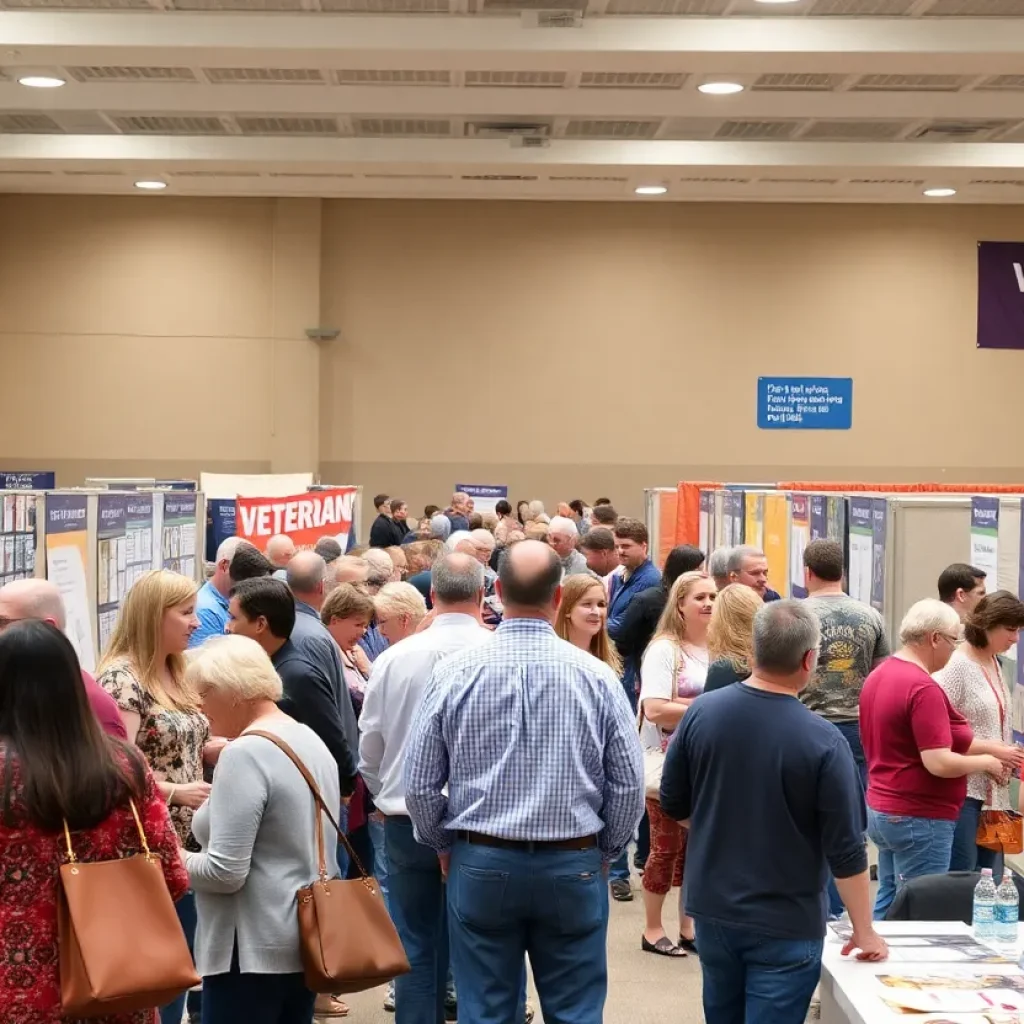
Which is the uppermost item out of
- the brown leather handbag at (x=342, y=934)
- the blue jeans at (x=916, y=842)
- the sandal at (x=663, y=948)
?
the brown leather handbag at (x=342, y=934)

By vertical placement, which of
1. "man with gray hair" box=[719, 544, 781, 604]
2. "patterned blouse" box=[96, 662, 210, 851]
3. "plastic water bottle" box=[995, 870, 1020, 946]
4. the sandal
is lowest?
the sandal

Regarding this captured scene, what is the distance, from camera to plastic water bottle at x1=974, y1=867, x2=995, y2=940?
3.94 m

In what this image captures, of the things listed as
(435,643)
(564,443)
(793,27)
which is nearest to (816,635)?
(435,643)

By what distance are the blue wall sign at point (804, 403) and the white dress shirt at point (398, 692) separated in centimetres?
1819

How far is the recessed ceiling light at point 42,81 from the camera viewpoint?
1517 centimetres

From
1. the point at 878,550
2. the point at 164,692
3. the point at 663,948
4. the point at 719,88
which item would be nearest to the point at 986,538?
the point at 878,550

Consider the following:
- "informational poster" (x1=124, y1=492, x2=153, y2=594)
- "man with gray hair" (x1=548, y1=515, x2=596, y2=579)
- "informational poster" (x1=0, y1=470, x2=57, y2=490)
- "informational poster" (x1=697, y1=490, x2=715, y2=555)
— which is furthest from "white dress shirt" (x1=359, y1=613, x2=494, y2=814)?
"informational poster" (x1=0, y1=470, x2=57, y2=490)

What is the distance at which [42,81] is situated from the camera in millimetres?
15289

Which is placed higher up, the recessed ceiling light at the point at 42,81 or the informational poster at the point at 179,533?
the recessed ceiling light at the point at 42,81

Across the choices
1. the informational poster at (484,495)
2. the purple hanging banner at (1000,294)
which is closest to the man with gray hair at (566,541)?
the informational poster at (484,495)

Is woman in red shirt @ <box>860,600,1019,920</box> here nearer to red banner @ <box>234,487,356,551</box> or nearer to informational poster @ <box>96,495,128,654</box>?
informational poster @ <box>96,495,128,654</box>

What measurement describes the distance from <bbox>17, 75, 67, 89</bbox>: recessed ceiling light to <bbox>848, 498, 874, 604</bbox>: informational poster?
423 inches

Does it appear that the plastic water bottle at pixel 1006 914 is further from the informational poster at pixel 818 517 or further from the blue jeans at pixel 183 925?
the informational poster at pixel 818 517

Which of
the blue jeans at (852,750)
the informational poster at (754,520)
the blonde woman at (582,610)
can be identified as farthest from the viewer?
the informational poster at (754,520)
